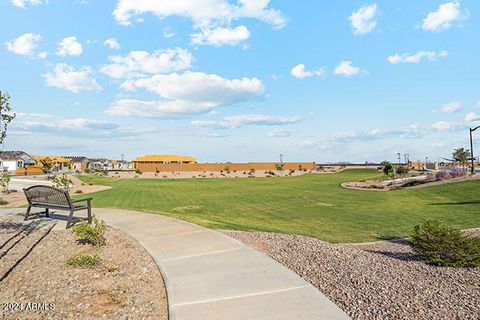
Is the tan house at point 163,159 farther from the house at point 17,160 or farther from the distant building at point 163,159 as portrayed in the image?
the house at point 17,160

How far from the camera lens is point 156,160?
112 meters

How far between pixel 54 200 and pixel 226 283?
7.39 meters

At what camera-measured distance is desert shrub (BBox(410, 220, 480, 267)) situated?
6.55m

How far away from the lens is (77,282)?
17.6ft

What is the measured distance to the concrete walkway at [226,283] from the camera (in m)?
4.16

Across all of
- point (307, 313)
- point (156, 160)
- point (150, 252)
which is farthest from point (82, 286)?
point (156, 160)

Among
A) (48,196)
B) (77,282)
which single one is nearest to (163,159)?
(48,196)

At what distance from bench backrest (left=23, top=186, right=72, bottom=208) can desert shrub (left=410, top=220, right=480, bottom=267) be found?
9.07 meters

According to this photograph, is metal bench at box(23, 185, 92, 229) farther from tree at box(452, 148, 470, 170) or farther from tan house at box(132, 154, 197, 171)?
tan house at box(132, 154, 197, 171)

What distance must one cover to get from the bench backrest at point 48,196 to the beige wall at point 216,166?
67505mm

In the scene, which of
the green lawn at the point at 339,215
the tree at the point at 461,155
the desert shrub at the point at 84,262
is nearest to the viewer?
the desert shrub at the point at 84,262

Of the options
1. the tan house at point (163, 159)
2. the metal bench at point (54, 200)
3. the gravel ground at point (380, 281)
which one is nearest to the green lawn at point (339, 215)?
the metal bench at point (54, 200)

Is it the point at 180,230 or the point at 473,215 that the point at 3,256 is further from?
the point at 473,215

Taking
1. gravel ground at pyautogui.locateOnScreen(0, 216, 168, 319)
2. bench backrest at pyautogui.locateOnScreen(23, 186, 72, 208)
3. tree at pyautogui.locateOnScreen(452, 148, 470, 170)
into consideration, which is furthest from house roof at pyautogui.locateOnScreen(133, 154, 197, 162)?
gravel ground at pyautogui.locateOnScreen(0, 216, 168, 319)
